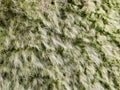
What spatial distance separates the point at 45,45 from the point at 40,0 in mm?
857

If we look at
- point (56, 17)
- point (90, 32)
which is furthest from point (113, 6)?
point (56, 17)

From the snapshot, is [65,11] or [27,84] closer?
[27,84]

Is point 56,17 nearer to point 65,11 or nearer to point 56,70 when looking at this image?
point 65,11

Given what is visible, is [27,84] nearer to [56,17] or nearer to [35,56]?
[35,56]

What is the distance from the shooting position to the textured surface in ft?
16.4

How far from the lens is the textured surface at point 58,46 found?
16.4 feet

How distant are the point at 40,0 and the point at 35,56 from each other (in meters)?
1.05

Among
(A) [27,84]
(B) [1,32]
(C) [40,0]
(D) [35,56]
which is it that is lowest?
(A) [27,84]

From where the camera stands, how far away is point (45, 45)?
5.18m

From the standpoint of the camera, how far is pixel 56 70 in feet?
16.6

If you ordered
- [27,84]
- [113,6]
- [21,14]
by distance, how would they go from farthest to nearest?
[113,6] → [21,14] → [27,84]

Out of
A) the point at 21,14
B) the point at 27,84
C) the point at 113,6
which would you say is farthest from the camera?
the point at 113,6

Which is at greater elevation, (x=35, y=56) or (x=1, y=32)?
(x=1, y=32)

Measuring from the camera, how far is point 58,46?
17.1ft
